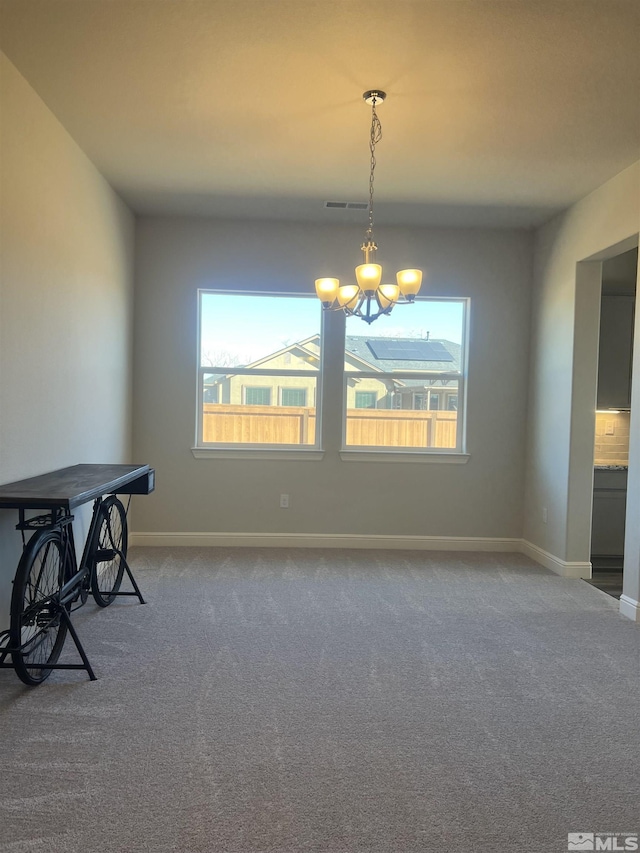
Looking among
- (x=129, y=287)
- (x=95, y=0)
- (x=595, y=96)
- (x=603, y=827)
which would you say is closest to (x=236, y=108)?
(x=95, y=0)

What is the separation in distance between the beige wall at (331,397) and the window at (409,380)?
14 cm

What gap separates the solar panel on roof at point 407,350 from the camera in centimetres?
522

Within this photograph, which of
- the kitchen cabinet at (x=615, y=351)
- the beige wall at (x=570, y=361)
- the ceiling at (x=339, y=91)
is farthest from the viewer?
the kitchen cabinet at (x=615, y=351)

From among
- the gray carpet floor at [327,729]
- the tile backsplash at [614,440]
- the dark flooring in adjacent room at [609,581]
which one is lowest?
the dark flooring in adjacent room at [609,581]

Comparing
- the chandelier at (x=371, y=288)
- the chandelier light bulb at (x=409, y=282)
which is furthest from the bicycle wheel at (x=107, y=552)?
the chandelier light bulb at (x=409, y=282)

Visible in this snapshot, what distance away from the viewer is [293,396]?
17.1ft

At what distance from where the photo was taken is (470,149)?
356 cm

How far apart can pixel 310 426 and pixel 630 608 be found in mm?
2822

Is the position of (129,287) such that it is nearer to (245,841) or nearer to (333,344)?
(333,344)

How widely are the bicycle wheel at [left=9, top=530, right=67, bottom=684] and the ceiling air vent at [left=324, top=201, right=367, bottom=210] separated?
10.4 feet

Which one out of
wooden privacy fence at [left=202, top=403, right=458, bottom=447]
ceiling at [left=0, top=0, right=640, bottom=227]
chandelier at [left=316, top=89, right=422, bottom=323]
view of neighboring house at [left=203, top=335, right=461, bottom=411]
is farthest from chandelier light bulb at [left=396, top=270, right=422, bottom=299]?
wooden privacy fence at [left=202, top=403, right=458, bottom=447]

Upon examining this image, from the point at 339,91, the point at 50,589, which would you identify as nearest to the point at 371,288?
the point at 339,91

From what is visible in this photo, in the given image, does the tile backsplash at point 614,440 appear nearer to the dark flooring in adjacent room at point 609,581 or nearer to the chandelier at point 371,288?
the dark flooring in adjacent room at point 609,581

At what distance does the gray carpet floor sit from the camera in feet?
5.67
